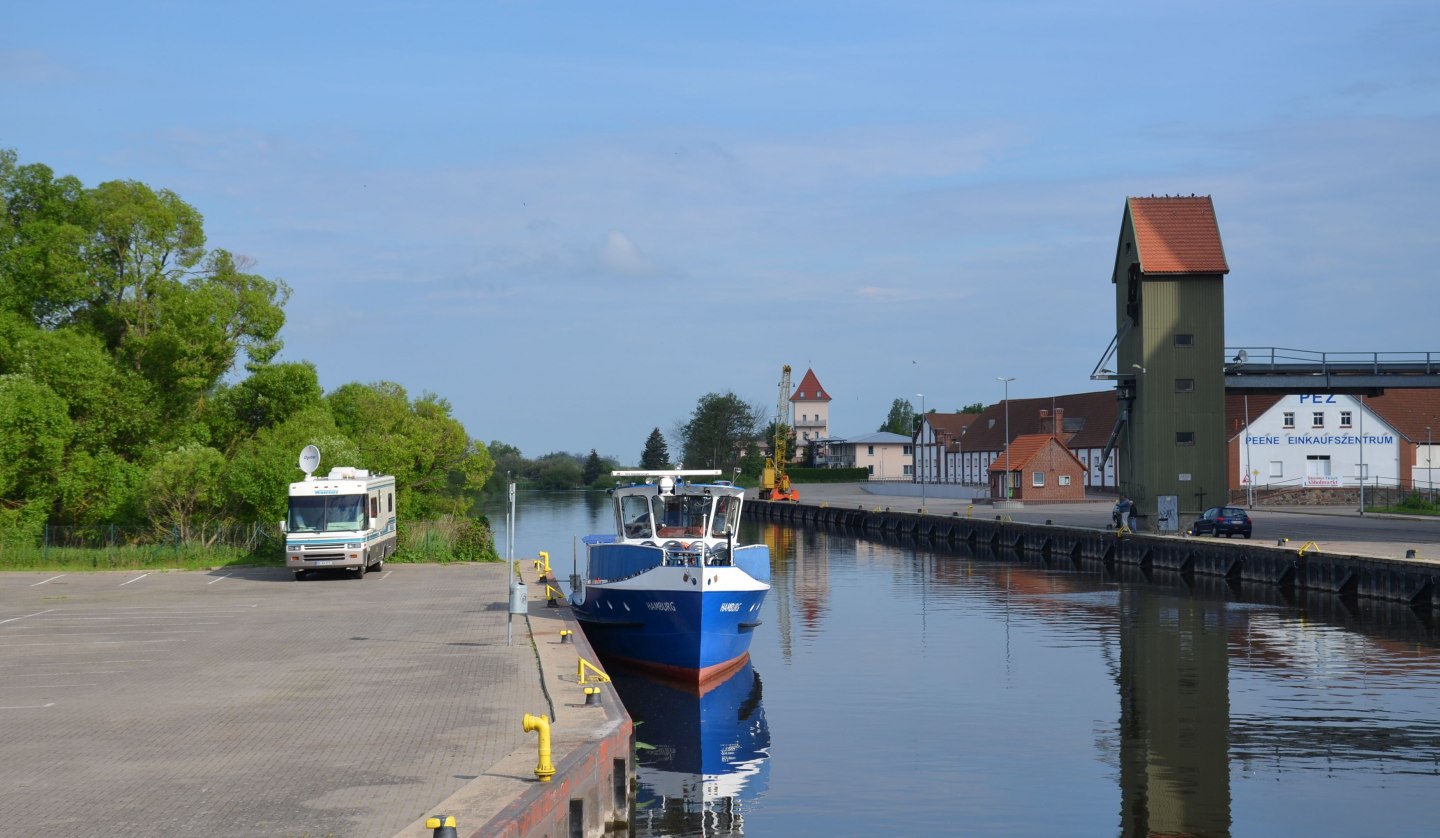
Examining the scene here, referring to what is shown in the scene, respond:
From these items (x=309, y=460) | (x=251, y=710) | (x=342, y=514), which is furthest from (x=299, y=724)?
(x=309, y=460)

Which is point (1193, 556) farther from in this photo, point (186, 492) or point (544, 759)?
point (544, 759)

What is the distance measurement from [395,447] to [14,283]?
52.1 ft

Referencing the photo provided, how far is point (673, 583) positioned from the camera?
83.9 feet

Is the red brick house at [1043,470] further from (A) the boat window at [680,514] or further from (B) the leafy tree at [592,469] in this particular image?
(B) the leafy tree at [592,469]

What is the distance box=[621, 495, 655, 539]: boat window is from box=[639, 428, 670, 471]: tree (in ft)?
428

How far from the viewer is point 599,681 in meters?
18.9

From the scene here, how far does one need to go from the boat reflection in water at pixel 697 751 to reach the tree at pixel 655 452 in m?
135

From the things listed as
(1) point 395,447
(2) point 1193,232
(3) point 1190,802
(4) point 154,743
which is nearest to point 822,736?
(3) point 1190,802

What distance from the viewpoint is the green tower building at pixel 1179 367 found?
55.0 meters

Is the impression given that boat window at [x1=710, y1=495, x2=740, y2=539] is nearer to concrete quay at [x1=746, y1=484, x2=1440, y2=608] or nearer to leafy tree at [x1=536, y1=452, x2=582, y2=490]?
concrete quay at [x1=746, y1=484, x2=1440, y2=608]

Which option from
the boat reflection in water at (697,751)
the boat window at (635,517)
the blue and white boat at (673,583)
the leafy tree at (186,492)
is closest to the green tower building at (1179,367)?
the blue and white boat at (673,583)

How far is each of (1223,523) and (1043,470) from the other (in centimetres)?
4198

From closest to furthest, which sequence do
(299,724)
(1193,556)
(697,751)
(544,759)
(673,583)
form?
(544,759)
(299,724)
(697,751)
(673,583)
(1193,556)

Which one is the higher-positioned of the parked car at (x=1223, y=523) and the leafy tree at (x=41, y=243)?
the leafy tree at (x=41, y=243)
